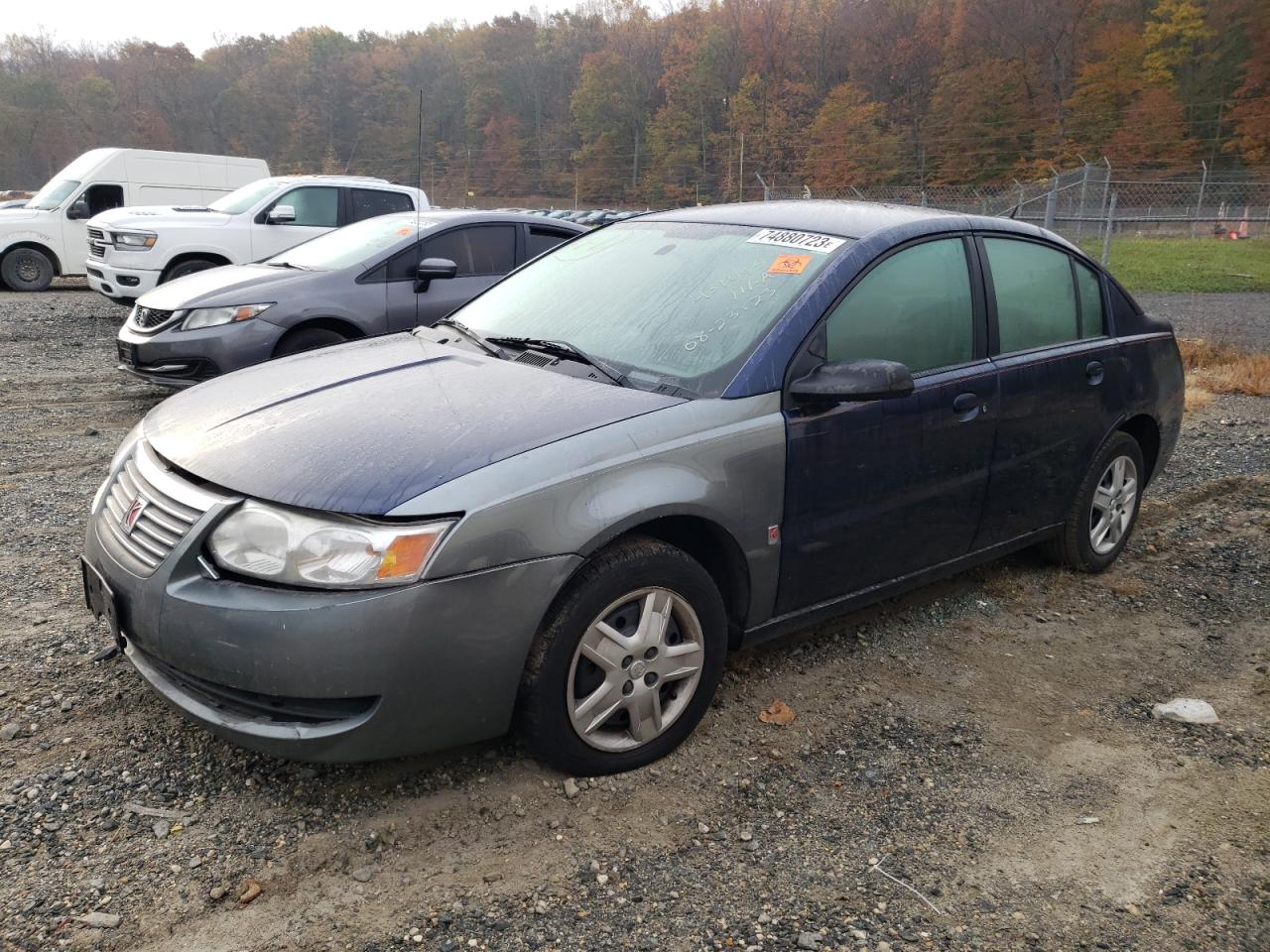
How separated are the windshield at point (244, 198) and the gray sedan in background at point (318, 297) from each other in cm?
460

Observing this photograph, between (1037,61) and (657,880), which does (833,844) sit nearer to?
(657,880)

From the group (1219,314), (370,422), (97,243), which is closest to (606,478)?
(370,422)

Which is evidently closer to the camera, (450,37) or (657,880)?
(657,880)

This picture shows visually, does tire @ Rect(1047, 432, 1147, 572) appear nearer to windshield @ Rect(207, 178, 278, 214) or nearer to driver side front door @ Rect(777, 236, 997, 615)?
driver side front door @ Rect(777, 236, 997, 615)

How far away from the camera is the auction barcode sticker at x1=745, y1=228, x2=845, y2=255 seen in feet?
11.7

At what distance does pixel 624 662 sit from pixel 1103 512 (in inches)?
114

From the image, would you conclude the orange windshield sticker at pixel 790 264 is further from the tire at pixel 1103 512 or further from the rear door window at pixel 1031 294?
the tire at pixel 1103 512

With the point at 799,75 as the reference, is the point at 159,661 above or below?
below

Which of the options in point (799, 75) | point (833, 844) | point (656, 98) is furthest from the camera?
point (799, 75)

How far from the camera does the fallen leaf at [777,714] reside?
11.0 feet

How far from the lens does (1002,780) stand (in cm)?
307

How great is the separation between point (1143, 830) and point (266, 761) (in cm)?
251

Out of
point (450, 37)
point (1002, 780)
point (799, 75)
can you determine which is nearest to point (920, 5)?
point (799, 75)

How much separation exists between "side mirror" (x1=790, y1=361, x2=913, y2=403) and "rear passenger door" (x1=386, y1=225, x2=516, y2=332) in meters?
4.28
